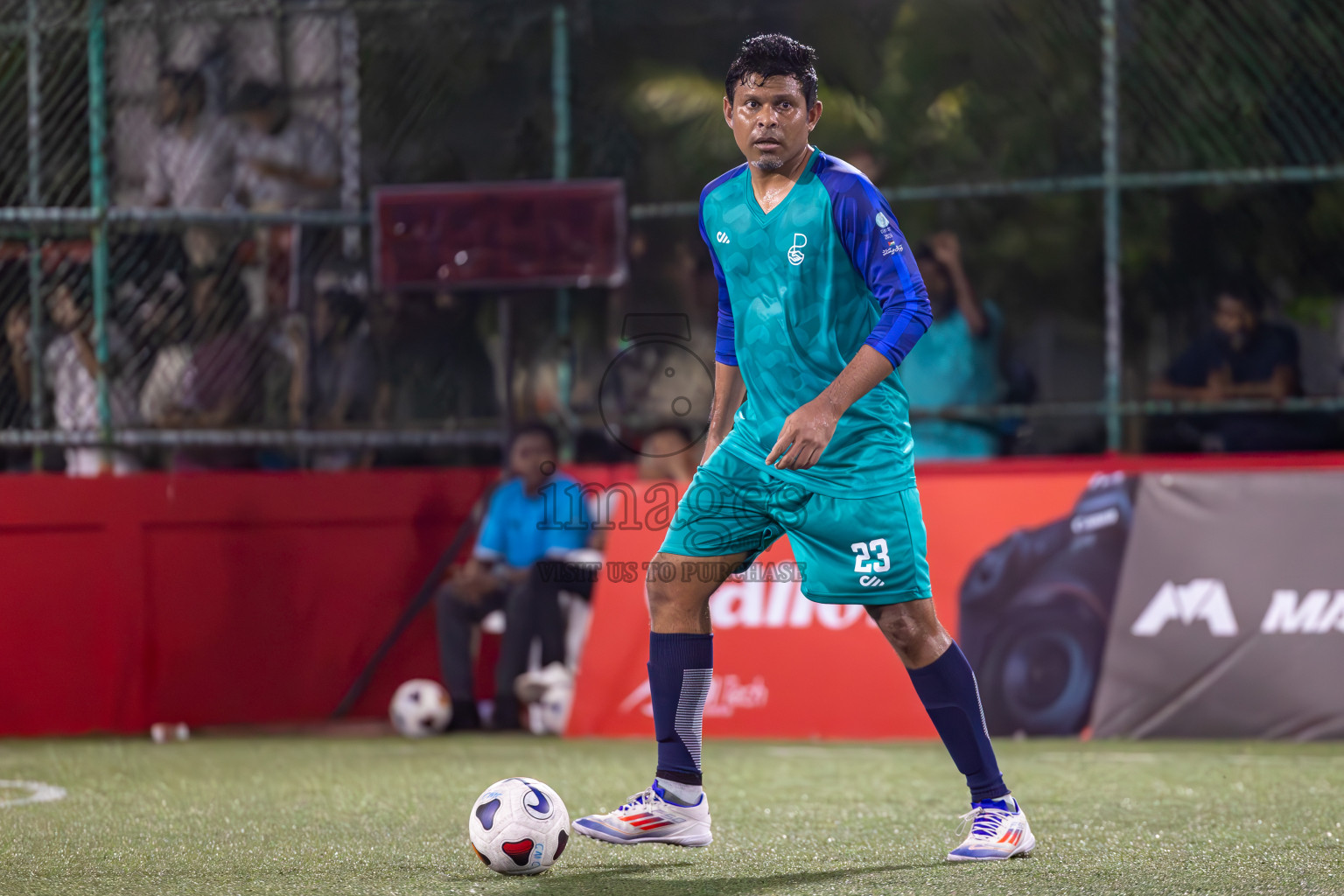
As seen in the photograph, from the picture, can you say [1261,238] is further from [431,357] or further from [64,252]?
[64,252]

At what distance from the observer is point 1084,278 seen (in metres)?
9.65

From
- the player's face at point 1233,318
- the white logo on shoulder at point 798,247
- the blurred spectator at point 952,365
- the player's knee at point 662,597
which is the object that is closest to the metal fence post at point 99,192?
the blurred spectator at point 952,365

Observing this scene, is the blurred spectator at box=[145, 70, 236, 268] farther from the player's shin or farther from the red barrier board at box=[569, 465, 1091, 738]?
the player's shin

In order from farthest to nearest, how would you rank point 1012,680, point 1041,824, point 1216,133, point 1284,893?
point 1216,133
point 1012,680
point 1041,824
point 1284,893

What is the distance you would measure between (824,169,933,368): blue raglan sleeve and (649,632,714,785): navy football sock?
96cm

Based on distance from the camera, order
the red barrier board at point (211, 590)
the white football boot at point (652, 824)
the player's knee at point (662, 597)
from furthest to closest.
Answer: the red barrier board at point (211, 590) < the player's knee at point (662, 597) < the white football boot at point (652, 824)

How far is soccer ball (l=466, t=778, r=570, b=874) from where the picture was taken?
4.03m

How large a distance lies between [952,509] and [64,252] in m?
4.96

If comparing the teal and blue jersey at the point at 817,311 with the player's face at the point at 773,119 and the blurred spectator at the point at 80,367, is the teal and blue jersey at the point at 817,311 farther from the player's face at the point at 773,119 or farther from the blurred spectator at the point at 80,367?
the blurred spectator at the point at 80,367

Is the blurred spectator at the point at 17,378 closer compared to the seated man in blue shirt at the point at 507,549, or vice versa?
the seated man in blue shirt at the point at 507,549

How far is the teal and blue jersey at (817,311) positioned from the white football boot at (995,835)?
33.6 inches

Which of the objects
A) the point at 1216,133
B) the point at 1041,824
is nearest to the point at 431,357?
the point at 1216,133

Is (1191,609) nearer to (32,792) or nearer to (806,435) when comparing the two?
(806,435)

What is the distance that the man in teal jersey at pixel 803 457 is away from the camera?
13.8ft
